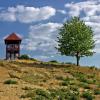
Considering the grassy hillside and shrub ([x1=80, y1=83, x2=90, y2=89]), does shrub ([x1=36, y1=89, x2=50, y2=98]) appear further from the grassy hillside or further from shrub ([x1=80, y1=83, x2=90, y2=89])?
shrub ([x1=80, y1=83, x2=90, y2=89])

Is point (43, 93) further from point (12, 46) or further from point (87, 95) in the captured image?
point (12, 46)

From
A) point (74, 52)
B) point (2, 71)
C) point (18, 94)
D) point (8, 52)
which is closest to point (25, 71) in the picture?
point (2, 71)

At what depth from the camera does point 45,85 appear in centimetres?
4066

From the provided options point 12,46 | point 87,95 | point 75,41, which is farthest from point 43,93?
point 12,46

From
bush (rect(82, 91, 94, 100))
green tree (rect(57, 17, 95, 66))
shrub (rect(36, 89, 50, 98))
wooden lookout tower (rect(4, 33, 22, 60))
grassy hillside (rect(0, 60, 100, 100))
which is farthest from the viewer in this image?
wooden lookout tower (rect(4, 33, 22, 60))

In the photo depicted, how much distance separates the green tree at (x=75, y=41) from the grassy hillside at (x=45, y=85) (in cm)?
1714

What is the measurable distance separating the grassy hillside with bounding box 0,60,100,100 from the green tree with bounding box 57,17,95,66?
56.2ft

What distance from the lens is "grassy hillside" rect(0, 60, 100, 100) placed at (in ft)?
112

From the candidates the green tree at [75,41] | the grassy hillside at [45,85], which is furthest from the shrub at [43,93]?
the green tree at [75,41]

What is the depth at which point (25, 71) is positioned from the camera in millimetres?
48031

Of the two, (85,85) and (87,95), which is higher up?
(85,85)

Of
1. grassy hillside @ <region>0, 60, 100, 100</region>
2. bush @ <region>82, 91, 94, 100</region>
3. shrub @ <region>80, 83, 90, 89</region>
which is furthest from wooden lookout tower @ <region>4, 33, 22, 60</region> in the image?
bush @ <region>82, 91, 94, 100</region>

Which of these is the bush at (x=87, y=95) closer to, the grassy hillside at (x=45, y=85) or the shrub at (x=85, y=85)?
the grassy hillside at (x=45, y=85)

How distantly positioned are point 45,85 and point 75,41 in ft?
108
